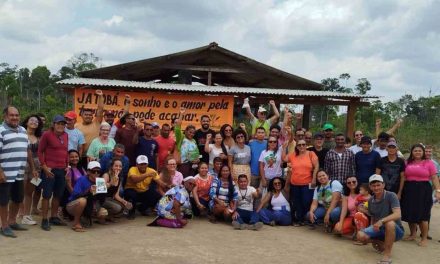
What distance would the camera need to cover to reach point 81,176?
6664 millimetres

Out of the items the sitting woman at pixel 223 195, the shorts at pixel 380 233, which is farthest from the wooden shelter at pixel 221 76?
the shorts at pixel 380 233

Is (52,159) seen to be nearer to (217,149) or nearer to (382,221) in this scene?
(217,149)

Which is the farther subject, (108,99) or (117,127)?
(108,99)

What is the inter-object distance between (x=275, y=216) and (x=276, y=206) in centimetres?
17

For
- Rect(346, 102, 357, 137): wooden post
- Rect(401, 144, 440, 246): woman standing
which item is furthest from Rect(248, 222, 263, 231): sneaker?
Rect(346, 102, 357, 137): wooden post

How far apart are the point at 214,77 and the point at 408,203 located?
8722 mm

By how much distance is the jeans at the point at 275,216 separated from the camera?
736 centimetres

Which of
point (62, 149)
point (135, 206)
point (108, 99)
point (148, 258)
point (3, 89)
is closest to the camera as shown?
point (148, 258)

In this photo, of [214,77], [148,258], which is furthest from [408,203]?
[214,77]

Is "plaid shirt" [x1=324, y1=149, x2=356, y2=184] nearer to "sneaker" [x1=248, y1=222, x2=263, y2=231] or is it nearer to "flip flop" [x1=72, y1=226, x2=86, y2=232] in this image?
"sneaker" [x1=248, y1=222, x2=263, y2=231]

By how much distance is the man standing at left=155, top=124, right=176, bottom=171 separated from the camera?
7656 mm

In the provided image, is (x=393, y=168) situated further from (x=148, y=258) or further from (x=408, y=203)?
(x=148, y=258)

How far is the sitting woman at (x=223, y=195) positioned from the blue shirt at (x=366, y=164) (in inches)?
77.6

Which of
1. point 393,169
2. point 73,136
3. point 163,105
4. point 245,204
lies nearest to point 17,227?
point 73,136
